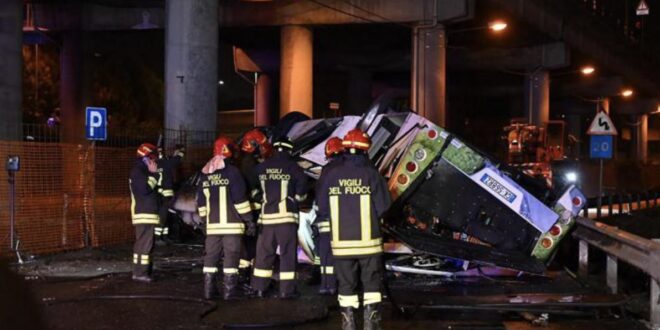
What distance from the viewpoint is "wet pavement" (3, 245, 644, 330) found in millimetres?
7277

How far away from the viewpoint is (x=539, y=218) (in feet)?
31.1

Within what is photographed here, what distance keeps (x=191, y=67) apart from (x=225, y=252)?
11.0 m

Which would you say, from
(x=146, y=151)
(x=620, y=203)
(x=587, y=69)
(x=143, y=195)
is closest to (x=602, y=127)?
(x=620, y=203)

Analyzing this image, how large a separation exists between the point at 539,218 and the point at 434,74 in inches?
790

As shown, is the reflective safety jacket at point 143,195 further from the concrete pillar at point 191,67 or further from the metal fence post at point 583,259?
the concrete pillar at point 191,67

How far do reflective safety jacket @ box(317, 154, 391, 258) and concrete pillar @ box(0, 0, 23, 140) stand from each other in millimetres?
18283

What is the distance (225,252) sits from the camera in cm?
846

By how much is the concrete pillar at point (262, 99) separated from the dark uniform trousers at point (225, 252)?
103 feet

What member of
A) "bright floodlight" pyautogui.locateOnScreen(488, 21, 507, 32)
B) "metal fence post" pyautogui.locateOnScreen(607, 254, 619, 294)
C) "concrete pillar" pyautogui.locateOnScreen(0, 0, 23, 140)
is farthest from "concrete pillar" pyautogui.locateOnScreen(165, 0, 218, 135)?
"bright floodlight" pyautogui.locateOnScreen(488, 21, 507, 32)

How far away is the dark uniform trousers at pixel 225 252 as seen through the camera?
27.7ft

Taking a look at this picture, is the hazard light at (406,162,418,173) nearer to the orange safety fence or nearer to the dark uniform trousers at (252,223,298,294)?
the dark uniform trousers at (252,223,298,294)

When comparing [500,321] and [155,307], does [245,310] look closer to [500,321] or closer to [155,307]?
[155,307]

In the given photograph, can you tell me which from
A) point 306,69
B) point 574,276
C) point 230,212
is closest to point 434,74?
point 306,69

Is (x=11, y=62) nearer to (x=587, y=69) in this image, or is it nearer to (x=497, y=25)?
(x=497, y=25)
